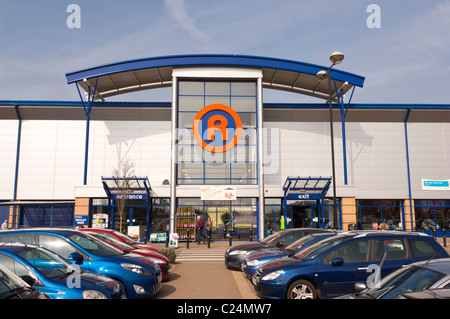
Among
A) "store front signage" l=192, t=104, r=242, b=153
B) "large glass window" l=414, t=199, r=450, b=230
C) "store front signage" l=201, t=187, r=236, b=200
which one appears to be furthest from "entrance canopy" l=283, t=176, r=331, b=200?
"large glass window" l=414, t=199, r=450, b=230

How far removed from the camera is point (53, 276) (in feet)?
20.6

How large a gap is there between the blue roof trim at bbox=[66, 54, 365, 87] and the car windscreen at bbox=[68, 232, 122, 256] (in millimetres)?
19755

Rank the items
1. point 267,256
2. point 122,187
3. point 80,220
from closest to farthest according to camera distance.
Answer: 1. point 267,256
2. point 122,187
3. point 80,220

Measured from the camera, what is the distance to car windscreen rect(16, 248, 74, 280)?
633cm

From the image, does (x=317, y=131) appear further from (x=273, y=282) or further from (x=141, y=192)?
(x=273, y=282)

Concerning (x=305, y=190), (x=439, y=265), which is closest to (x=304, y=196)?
(x=305, y=190)

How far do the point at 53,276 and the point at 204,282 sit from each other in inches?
219

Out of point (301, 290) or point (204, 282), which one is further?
point (204, 282)

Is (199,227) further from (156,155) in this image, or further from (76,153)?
(76,153)

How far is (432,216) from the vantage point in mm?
30578

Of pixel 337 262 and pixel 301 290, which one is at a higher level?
pixel 337 262

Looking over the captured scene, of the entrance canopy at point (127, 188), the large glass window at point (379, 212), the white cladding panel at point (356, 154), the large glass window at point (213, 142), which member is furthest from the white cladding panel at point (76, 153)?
the large glass window at point (379, 212)
